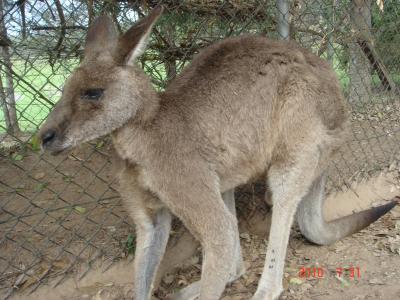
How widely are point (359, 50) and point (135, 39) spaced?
3.60 m

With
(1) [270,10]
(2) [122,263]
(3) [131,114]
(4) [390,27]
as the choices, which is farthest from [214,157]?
(4) [390,27]

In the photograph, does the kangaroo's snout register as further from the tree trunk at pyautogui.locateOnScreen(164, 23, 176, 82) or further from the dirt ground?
the tree trunk at pyautogui.locateOnScreen(164, 23, 176, 82)

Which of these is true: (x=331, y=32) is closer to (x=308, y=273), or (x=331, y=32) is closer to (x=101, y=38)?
(x=308, y=273)

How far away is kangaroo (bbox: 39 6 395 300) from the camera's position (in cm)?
228

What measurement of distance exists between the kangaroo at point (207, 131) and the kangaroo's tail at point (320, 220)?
244mm

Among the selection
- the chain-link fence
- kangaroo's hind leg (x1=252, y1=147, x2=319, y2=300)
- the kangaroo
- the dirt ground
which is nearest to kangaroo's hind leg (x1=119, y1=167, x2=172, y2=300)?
the kangaroo

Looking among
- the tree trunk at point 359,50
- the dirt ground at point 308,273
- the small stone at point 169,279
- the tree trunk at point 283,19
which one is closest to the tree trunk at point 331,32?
the tree trunk at point 359,50

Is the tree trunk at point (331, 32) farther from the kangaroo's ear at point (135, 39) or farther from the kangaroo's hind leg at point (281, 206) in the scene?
the kangaroo's ear at point (135, 39)

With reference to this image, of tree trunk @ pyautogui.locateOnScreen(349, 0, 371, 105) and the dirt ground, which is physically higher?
tree trunk @ pyautogui.locateOnScreen(349, 0, 371, 105)

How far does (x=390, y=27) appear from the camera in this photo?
17.7ft

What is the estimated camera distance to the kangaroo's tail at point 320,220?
320cm

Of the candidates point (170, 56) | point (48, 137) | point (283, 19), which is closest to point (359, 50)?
point (283, 19)

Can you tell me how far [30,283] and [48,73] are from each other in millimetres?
1374

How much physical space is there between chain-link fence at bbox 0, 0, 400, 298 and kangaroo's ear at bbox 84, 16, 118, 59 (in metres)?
0.44
